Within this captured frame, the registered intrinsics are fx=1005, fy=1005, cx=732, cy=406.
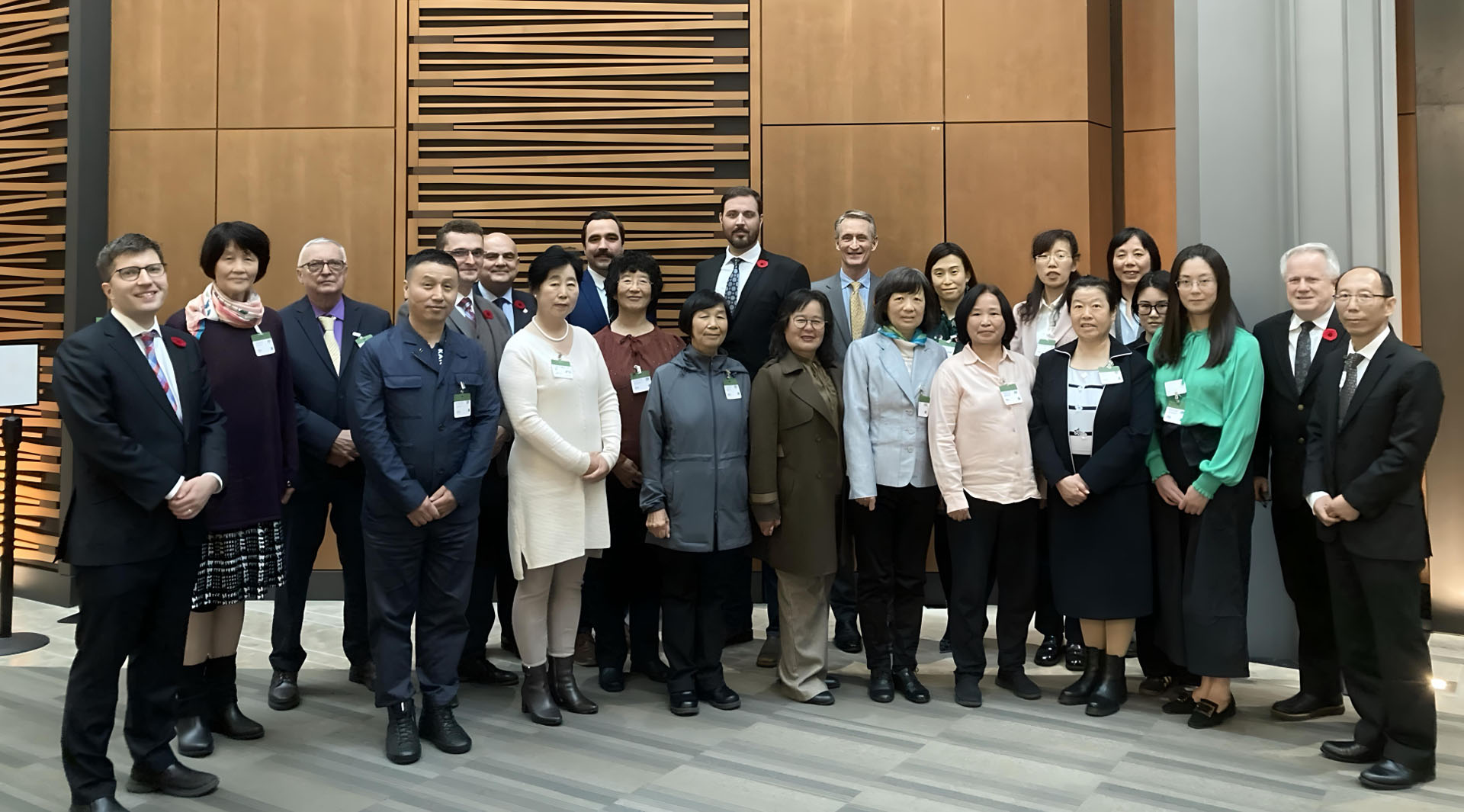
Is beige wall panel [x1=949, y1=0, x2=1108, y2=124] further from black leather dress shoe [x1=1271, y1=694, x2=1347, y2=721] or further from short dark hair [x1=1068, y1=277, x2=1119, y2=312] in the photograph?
black leather dress shoe [x1=1271, y1=694, x2=1347, y2=721]

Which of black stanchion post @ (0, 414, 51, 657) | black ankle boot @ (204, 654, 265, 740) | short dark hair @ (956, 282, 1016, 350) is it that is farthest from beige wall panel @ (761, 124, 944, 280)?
black stanchion post @ (0, 414, 51, 657)

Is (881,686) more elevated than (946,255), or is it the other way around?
(946,255)

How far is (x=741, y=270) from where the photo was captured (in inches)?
181

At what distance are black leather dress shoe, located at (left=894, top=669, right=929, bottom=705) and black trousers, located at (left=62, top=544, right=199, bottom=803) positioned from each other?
2481 mm

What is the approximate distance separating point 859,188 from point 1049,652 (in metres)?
2.59

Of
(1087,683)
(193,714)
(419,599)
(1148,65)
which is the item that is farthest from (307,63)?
(1087,683)

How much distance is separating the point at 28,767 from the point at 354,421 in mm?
1506

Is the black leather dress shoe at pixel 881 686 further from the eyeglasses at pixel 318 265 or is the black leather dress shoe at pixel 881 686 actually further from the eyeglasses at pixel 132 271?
the eyeglasses at pixel 132 271

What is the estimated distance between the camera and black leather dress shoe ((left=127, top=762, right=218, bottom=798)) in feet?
9.64

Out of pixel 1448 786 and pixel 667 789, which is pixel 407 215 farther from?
pixel 1448 786

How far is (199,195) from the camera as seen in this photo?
547 centimetres

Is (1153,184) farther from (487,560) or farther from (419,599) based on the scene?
(419,599)

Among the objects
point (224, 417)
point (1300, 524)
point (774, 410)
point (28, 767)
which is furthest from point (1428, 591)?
point (28, 767)

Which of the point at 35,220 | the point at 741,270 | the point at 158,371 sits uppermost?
the point at 35,220
